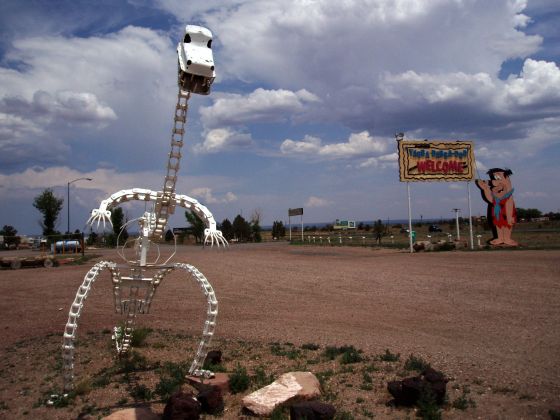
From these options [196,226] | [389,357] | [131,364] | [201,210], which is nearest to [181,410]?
[201,210]

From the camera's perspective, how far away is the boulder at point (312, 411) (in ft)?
20.4

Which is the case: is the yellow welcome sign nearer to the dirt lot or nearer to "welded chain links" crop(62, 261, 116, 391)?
the dirt lot

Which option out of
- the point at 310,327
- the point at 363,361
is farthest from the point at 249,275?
the point at 363,361

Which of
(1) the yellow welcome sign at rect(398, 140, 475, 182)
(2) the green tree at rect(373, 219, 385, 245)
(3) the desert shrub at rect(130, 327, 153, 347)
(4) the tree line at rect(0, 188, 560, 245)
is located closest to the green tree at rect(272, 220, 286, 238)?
(4) the tree line at rect(0, 188, 560, 245)

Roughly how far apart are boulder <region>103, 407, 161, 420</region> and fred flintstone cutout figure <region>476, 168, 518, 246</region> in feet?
96.0

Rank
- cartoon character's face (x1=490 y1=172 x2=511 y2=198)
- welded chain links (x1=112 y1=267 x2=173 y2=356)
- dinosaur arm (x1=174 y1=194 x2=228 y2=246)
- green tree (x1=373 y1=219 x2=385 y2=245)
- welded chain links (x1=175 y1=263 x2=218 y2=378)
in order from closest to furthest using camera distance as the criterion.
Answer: dinosaur arm (x1=174 y1=194 x2=228 y2=246) → welded chain links (x1=175 y1=263 x2=218 y2=378) → welded chain links (x1=112 y1=267 x2=173 y2=356) → cartoon character's face (x1=490 y1=172 x2=511 y2=198) → green tree (x1=373 y1=219 x2=385 y2=245)

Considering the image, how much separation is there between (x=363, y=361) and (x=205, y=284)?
10.3ft

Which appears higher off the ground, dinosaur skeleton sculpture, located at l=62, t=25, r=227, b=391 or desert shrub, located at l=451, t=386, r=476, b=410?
dinosaur skeleton sculpture, located at l=62, t=25, r=227, b=391

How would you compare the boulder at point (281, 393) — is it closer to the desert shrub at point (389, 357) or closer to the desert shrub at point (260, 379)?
the desert shrub at point (260, 379)

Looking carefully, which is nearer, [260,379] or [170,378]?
[260,379]

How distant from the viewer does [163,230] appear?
787 cm

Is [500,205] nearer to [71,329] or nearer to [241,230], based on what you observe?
[71,329]

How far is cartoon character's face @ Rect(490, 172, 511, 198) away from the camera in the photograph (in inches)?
1265

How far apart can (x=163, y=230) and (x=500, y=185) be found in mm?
28915
